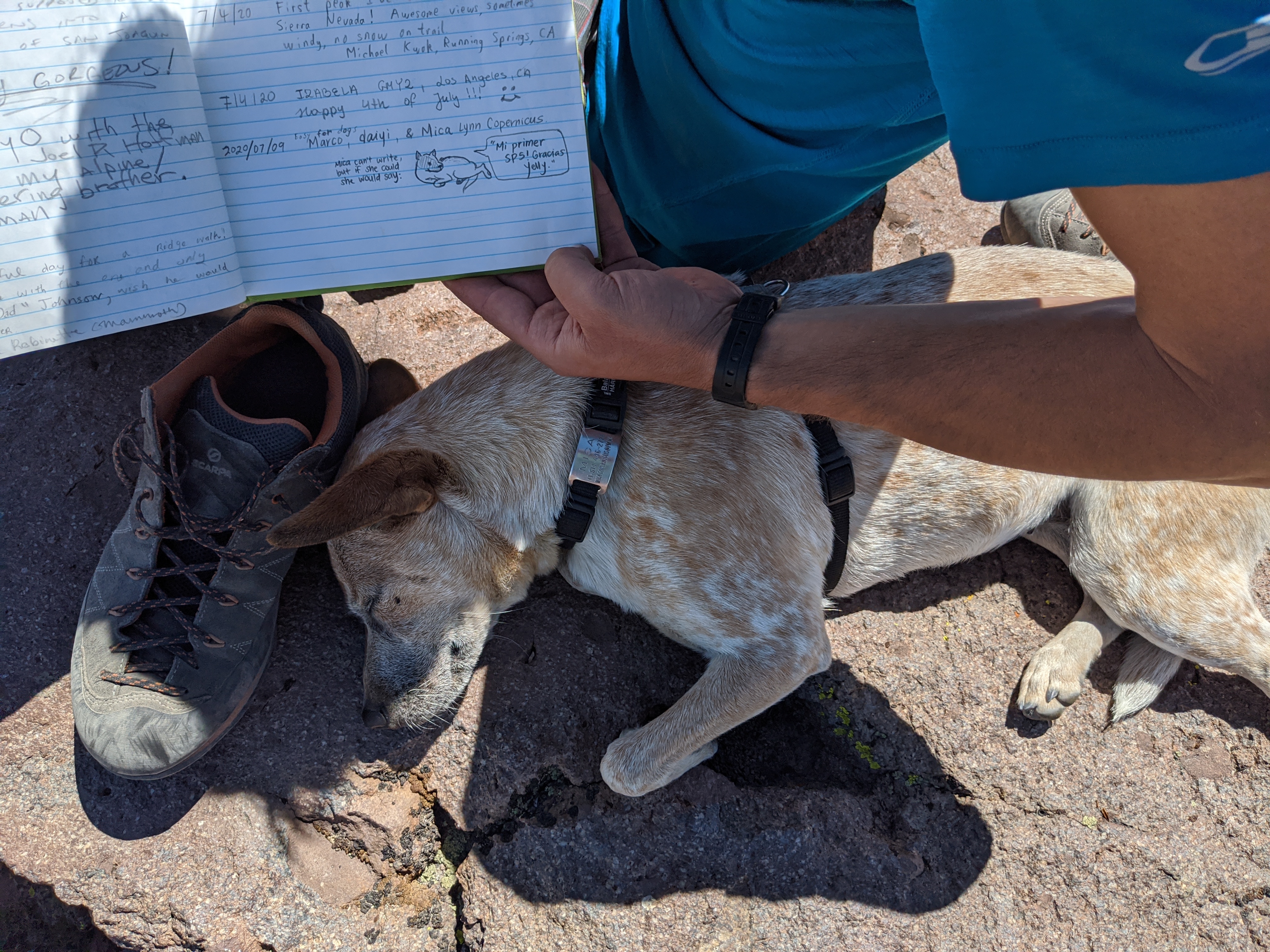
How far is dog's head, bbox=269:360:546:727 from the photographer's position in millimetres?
2352

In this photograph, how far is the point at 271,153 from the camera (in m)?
2.00

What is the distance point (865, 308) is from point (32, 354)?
3420 mm

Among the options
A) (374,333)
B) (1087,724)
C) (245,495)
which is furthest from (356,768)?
(1087,724)

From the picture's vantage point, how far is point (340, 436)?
2455 mm

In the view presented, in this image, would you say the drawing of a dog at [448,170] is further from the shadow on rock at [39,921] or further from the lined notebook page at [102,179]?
the shadow on rock at [39,921]

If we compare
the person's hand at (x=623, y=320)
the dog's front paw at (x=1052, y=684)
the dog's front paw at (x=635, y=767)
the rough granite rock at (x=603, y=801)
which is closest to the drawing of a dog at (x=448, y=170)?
the person's hand at (x=623, y=320)

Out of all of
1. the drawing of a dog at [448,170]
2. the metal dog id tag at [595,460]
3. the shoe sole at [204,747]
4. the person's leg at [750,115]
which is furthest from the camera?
the shoe sole at [204,747]

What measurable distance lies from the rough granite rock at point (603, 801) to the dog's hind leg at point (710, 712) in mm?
265

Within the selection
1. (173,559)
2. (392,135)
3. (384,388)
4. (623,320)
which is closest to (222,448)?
(173,559)

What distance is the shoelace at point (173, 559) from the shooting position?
2432 mm

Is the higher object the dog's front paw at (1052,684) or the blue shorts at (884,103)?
the blue shorts at (884,103)

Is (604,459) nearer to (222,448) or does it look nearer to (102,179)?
(222,448)

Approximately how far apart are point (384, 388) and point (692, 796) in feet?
6.31

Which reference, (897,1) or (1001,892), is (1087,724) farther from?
(897,1)
